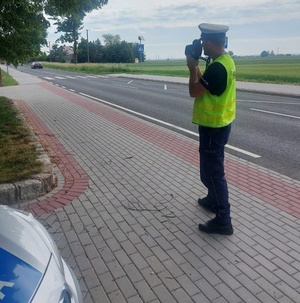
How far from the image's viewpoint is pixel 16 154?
5781 millimetres

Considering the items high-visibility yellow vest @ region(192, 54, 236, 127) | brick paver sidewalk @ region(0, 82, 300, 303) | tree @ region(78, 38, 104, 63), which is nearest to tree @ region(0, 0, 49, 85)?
brick paver sidewalk @ region(0, 82, 300, 303)

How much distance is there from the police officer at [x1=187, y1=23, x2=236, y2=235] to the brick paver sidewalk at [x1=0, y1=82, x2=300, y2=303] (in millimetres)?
331

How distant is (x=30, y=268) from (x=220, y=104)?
7.56 ft

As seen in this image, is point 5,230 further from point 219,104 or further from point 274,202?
point 274,202

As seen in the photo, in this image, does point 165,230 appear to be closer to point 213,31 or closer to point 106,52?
point 213,31

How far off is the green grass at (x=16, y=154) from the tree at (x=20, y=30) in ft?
10.0

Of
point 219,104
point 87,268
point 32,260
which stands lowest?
point 87,268

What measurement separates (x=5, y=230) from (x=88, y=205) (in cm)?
223

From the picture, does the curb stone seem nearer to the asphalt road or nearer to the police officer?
the police officer

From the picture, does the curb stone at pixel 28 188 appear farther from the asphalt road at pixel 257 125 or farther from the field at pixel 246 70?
the field at pixel 246 70

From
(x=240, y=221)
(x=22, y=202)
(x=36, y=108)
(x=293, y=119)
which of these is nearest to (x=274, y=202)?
(x=240, y=221)

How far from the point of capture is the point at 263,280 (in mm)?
2855

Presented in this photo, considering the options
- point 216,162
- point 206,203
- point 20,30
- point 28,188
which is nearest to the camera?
point 216,162

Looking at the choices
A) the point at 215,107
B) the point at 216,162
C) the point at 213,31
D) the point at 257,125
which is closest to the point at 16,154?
the point at 216,162
